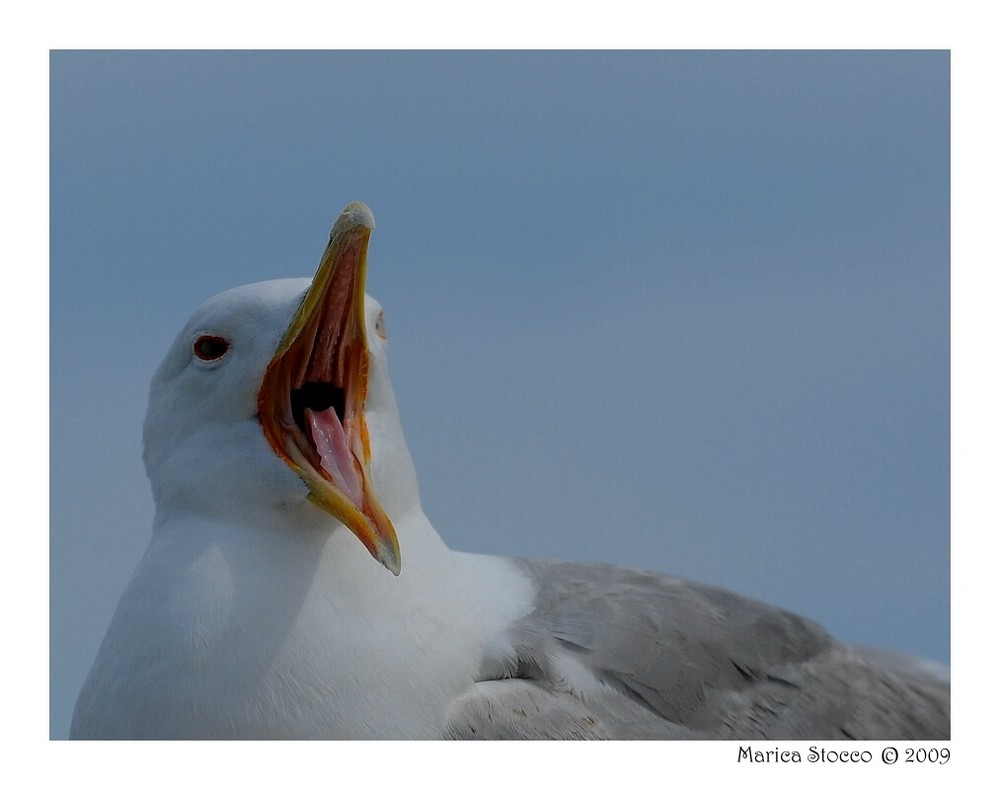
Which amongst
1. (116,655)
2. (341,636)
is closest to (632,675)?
(341,636)

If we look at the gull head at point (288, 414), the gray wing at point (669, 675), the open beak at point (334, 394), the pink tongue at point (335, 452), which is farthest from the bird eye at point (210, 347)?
the gray wing at point (669, 675)

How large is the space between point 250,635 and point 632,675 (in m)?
1.29

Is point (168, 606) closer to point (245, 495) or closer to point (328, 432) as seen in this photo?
point (245, 495)

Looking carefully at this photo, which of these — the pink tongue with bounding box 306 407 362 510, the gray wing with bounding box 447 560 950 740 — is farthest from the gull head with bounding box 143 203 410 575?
the gray wing with bounding box 447 560 950 740

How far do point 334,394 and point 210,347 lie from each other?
453 millimetres

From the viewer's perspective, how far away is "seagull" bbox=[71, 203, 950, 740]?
441 cm

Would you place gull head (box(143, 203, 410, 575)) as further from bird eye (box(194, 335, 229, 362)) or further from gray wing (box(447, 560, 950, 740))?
gray wing (box(447, 560, 950, 740))

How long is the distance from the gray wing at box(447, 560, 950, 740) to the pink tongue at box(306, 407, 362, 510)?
29.5 inches

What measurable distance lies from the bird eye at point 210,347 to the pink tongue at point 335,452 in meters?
0.38

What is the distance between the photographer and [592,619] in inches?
196

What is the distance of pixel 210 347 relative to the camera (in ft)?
15.8

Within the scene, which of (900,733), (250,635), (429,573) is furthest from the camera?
→ (900,733)

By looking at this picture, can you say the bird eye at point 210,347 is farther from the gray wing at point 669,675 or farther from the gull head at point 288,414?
the gray wing at point 669,675

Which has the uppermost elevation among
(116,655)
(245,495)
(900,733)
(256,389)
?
(256,389)
